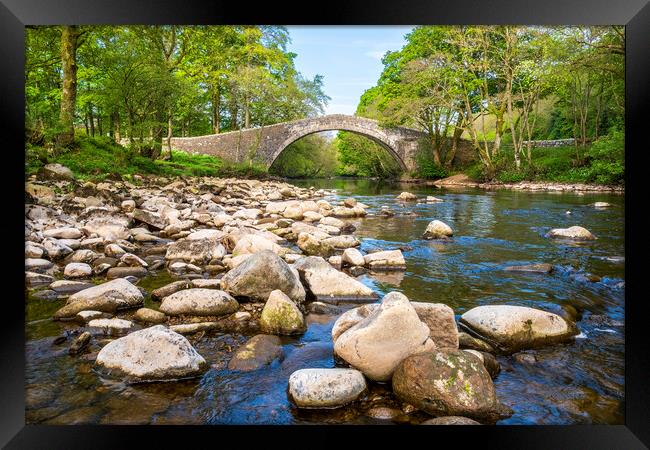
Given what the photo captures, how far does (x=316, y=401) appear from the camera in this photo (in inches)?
81.1

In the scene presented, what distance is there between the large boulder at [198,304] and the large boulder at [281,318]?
357 mm

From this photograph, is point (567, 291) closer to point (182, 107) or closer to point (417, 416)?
point (417, 416)

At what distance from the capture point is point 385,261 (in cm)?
504

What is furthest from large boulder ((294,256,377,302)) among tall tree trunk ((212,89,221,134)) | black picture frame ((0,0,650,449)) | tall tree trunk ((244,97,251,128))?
tall tree trunk ((212,89,221,134))

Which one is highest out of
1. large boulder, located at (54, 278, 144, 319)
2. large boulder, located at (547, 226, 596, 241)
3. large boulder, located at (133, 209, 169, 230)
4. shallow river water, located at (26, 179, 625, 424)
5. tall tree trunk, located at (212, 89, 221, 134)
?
tall tree trunk, located at (212, 89, 221, 134)

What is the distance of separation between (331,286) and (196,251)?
1857mm

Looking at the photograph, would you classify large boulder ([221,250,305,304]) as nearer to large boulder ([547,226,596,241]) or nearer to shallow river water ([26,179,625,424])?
shallow river water ([26,179,625,424])

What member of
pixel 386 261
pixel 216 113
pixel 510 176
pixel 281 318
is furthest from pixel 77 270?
pixel 216 113

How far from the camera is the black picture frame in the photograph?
1576 mm

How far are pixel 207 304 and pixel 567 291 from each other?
3.29 metres

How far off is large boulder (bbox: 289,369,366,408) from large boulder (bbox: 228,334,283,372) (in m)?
0.42

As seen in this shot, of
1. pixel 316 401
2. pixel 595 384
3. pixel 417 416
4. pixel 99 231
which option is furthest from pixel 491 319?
pixel 99 231

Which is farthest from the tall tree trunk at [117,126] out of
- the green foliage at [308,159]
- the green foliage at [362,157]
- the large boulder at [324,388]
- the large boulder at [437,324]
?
the green foliage at [362,157]

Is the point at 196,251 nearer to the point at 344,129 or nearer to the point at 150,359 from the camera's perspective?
the point at 150,359
